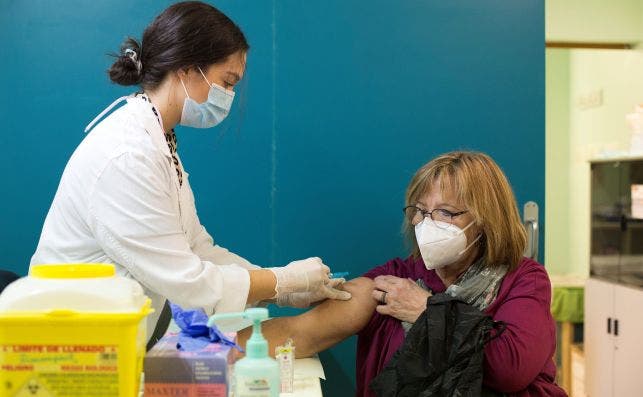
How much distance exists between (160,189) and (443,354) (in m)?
0.72

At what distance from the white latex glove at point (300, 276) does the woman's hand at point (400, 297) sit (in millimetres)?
165

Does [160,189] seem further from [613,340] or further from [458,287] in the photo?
[613,340]

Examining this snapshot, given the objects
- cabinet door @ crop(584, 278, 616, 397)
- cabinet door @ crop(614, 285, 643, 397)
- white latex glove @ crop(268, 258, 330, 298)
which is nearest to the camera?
white latex glove @ crop(268, 258, 330, 298)

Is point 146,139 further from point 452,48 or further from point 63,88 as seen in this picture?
point 452,48

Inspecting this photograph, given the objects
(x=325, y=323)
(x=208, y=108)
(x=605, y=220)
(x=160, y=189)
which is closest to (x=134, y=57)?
(x=208, y=108)

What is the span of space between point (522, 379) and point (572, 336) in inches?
116

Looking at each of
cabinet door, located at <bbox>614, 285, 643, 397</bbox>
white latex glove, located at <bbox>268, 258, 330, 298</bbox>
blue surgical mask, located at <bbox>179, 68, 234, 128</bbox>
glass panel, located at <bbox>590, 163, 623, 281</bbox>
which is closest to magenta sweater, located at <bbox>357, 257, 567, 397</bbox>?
white latex glove, located at <bbox>268, 258, 330, 298</bbox>

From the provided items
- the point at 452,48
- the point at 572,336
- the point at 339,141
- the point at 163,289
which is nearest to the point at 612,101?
the point at 572,336

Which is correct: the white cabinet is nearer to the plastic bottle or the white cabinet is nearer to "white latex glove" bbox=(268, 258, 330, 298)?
"white latex glove" bbox=(268, 258, 330, 298)

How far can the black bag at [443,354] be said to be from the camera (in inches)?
55.4

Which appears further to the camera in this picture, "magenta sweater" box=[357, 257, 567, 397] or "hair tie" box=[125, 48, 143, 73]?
"hair tie" box=[125, 48, 143, 73]

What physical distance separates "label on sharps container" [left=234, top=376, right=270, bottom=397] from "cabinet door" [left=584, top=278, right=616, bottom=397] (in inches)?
122

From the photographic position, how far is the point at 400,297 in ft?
5.41

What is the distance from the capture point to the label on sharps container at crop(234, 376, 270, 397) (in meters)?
0.91
